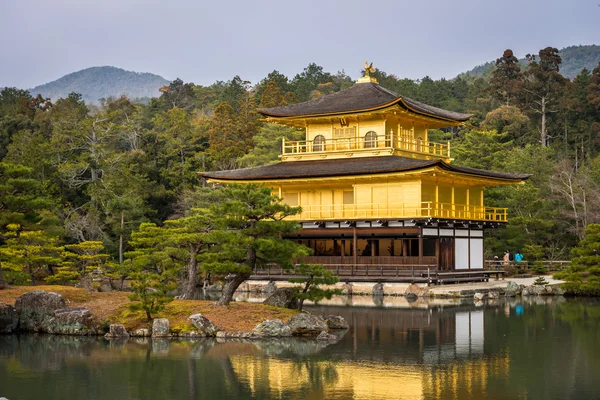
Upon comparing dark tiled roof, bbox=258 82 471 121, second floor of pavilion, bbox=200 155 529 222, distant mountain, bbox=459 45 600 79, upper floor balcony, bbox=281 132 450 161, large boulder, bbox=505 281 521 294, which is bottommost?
large boulder, bbox=505 281 521 294

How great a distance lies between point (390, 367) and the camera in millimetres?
17594

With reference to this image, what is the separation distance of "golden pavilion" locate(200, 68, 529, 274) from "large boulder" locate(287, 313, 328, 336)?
579 inches

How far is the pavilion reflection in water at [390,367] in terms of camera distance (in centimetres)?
1532

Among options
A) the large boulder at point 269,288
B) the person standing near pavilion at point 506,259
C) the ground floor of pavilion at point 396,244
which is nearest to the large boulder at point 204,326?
the large boulder at point 269,288

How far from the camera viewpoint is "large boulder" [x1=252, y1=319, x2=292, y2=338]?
2188 cm

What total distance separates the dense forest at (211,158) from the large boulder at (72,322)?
4.81 m

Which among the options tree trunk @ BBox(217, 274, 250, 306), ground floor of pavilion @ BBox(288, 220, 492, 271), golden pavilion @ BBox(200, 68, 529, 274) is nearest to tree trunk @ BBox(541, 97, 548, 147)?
golden pavilion @ BBox(200, 68, 529, 274)

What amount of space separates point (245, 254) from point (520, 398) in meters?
10.9

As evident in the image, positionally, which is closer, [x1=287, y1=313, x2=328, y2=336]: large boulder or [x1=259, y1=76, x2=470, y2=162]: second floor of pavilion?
[x1=287, y1=313, x2=328, y2=336]: large boulder

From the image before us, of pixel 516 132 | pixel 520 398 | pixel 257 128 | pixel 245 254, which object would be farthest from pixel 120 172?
pixel 520 398

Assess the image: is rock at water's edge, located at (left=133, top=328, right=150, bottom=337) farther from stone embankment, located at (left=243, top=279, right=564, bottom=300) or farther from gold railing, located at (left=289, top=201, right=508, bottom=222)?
gold railing, located at (left=289, top=201, right=508, bottom=222)

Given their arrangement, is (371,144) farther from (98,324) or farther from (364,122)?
(98,324)

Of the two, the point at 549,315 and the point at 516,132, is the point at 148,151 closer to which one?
the point at 516,132

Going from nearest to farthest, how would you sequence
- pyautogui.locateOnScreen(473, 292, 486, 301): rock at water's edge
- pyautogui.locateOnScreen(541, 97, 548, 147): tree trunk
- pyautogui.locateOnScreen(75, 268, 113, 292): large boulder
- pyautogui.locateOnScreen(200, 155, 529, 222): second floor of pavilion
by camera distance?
pyautogui.locateOnScreen(75, 268, 113, 292): large boulder → pyautogui.locateOnScreen(473, 292, 486, 301): rock at water's edge → pyautogui.locateOnScreen(200, 155, 529, 222): second floor of pavilion → pyautogui.locateOnScreen(541, 97, 548, 147): tree trunk
